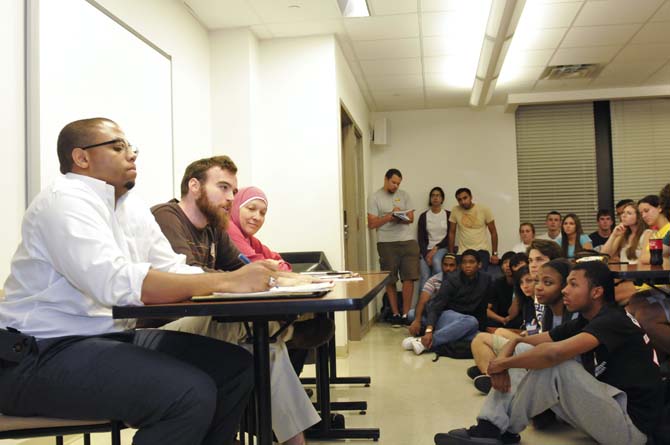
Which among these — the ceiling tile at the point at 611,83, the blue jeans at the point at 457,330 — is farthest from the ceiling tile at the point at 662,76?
the blue jeans at the point at 457,330

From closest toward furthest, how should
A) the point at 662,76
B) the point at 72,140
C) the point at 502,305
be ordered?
the point at 72,140 → the point at 502,305 → the point at 662,76

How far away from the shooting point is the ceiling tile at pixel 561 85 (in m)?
7.25

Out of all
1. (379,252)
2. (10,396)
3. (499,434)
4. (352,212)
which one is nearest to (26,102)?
(10,396)

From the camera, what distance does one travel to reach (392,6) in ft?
15.1

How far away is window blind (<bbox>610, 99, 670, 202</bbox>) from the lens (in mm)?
8031

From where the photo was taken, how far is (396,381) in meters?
4.16

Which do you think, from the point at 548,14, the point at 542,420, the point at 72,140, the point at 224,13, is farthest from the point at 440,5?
the point at 72,140

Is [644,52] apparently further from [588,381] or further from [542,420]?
[588,381]

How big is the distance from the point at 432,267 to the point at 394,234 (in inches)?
29.3

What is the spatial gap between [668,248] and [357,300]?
9.04 ft

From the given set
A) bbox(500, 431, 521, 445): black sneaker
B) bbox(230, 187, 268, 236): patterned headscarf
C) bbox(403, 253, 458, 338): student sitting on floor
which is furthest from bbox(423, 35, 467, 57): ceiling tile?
bbox(500, 431, 521, 445): black sneaker

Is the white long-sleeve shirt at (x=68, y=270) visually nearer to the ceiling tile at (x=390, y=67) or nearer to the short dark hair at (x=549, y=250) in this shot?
the short dark hair at (x=549, y=250)

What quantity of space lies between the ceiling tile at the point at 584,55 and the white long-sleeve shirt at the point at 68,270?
17.7 feet

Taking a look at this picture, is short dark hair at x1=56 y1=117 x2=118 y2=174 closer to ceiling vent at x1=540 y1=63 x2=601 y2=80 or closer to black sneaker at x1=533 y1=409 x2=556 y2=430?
black sneaker at x1=533 y1=409 x2=556 y2=430
